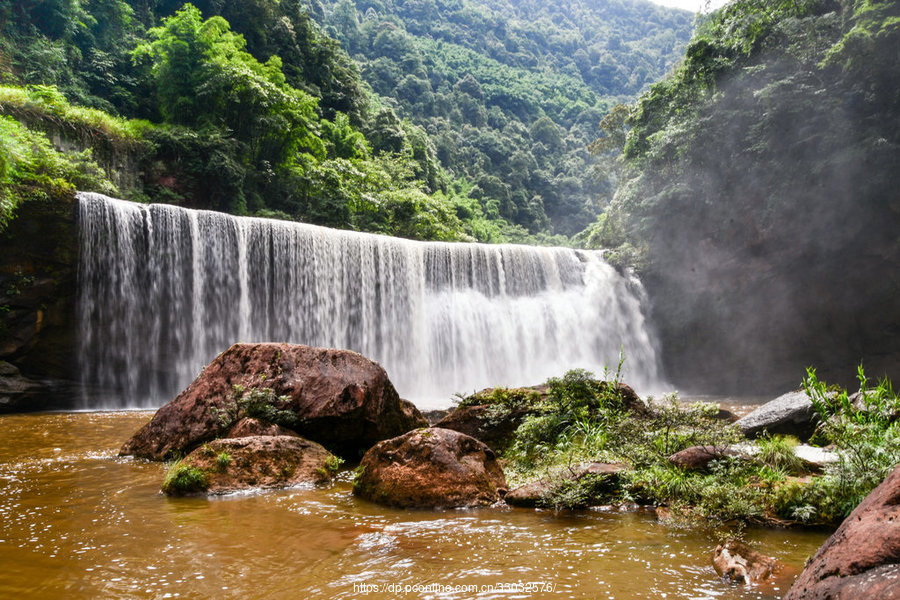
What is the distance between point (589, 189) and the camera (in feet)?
190

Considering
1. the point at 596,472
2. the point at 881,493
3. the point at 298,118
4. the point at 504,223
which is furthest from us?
the point at 504,223

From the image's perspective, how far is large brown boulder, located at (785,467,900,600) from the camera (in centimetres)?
196

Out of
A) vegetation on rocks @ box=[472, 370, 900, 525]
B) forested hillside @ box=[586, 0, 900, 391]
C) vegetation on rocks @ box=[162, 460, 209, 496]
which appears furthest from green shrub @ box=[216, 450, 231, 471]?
forested hillside @ box=[586, 0, 900, 391]

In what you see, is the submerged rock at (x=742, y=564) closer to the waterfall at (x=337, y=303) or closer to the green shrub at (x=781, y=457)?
the green shrub at (x=781, y=457)

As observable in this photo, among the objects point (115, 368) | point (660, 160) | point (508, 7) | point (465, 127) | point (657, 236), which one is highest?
point (508, 7)

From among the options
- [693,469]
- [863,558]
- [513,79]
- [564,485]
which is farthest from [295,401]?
[513,79]

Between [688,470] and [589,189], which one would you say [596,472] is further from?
[589,189]

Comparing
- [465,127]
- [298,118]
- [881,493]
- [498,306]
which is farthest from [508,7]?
[881,493]

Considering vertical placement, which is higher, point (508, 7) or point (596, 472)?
point (508, 7)

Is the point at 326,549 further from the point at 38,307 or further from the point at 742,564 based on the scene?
the point at 38,307

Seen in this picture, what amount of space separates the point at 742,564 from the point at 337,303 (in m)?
14.5

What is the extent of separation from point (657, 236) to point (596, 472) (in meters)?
18.6

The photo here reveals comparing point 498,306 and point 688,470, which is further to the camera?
point 498,306

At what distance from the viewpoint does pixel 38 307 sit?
484 inches
